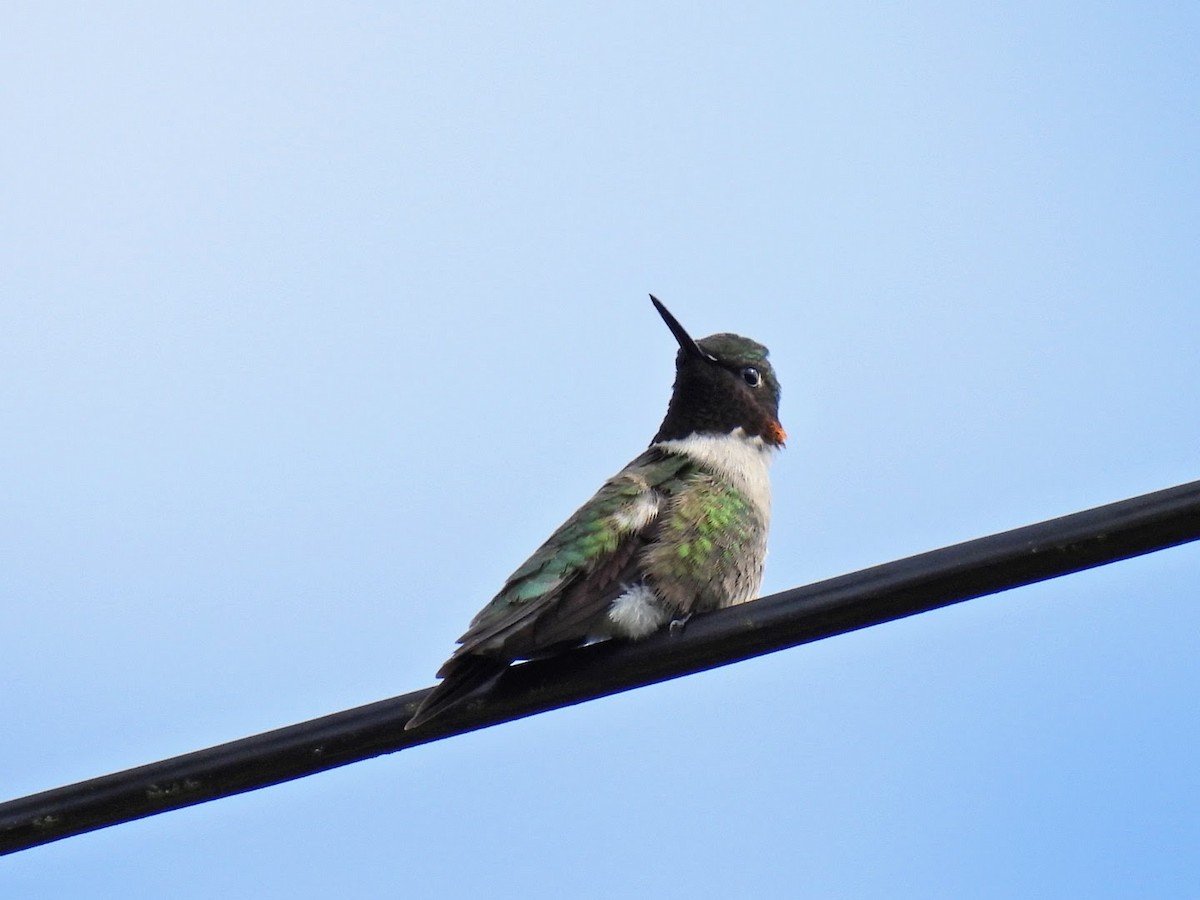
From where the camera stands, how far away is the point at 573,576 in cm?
523

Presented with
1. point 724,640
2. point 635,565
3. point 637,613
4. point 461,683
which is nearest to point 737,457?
point 635,565

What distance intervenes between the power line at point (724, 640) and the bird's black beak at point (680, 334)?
354 centimetres

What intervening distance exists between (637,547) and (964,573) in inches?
78.1

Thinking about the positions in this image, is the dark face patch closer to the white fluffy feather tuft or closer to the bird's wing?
the bird's wing

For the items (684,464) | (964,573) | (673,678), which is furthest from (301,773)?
(684,464)

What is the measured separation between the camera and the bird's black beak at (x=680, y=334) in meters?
7.62

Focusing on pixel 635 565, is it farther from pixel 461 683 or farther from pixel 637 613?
pixel 461 683

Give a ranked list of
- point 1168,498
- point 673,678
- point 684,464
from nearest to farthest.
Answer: point 1168,498, point 673,678, point 684,464

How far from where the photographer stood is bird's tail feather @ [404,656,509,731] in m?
4.24

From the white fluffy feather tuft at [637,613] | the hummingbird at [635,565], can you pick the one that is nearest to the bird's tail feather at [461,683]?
the hummingbird at [635,565]

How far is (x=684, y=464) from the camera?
6.26 meters

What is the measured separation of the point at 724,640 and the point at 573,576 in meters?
1.24

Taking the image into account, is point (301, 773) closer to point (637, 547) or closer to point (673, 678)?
point (673, 678)

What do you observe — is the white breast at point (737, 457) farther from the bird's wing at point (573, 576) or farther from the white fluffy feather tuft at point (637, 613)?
the white fluffy feather tuft at point (637, 613)
